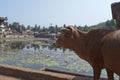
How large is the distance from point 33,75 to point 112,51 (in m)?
4.53

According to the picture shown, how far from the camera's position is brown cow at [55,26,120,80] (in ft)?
14.3

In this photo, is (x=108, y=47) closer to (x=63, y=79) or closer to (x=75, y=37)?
(x=75, y=37)

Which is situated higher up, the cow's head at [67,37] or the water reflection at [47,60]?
the cow's head at [67,37]

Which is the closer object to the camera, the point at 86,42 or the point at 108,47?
the point at 108,47

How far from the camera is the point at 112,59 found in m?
4.34

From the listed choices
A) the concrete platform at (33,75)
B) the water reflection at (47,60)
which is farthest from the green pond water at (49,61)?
the concrete platform at (33,75)

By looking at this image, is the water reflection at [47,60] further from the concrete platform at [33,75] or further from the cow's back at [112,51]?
the cow's back at [112,51]

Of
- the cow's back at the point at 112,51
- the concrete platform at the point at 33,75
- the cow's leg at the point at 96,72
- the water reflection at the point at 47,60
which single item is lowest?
the water reflection at the point at 47,60

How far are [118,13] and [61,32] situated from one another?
1.41 m

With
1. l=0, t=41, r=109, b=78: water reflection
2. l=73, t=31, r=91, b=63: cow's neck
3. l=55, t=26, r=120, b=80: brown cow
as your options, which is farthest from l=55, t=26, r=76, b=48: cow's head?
l=0, t=41, r=109, b=78: water reflection

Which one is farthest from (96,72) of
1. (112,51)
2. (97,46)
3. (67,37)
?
(67,37)

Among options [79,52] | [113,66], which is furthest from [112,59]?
[79,52]

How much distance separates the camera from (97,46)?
4945 millimetres

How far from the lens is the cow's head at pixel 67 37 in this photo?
5520mm
